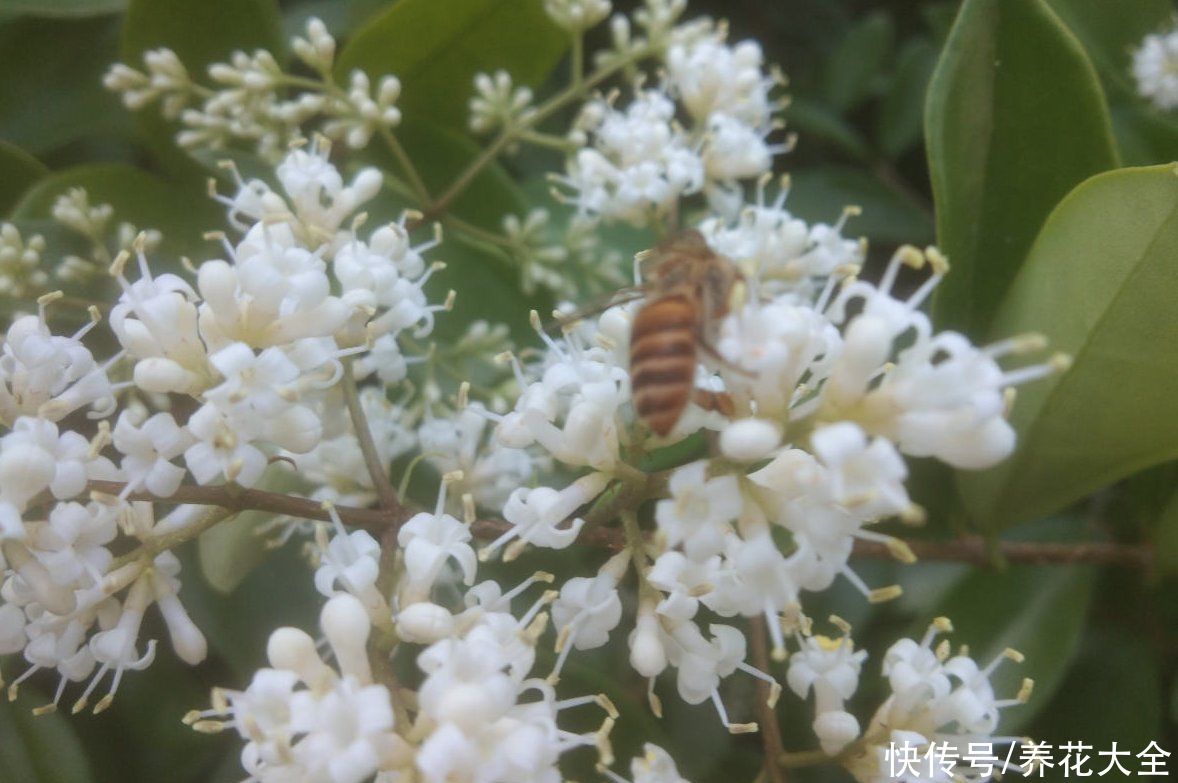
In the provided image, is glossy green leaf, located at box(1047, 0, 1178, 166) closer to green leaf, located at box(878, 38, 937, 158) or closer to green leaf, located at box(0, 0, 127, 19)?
green leaf, located at box(878, 38, 937, 158)

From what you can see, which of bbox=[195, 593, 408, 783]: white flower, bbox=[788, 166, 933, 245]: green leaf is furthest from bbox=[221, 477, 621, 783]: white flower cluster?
bbox=[788, 166, 933, 245]: green leaf

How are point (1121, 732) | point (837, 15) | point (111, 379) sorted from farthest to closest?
point (837, 15) < point (1121, 732) < point (111, 379)

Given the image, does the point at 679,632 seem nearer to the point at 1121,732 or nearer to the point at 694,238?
the point at 694,238

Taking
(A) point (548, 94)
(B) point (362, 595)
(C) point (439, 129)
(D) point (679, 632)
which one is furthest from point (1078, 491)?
(A) point (548, 94)

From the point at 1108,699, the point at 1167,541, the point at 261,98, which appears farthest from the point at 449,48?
the point at 1108,699

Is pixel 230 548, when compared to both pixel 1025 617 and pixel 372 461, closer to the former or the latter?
pixel 372 461

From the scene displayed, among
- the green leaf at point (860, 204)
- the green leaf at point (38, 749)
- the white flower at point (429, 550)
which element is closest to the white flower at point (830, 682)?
the white flower at point (429, 550)
